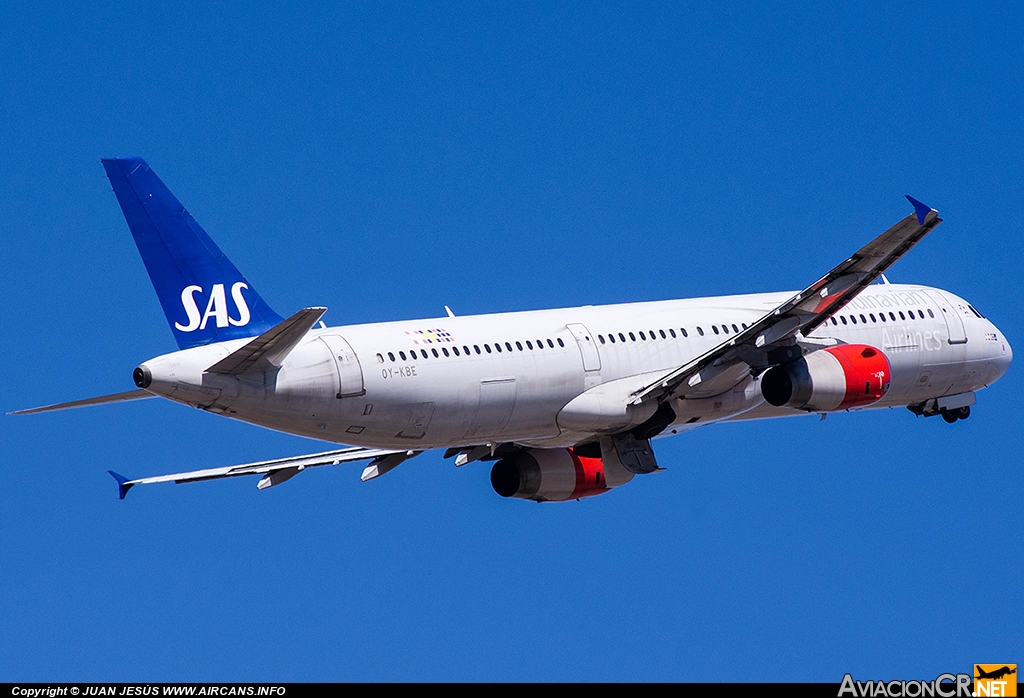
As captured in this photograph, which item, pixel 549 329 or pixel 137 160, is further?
pixel 549 329

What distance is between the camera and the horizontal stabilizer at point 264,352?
141 feet

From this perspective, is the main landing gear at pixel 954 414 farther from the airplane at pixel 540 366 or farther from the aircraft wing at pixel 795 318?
the aircraft wing at pixel 795 318

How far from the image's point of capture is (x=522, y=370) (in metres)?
48.1

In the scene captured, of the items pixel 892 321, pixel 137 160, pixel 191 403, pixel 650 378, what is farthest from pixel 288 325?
pixel 892 321

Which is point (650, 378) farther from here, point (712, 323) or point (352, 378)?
point (352, 378)

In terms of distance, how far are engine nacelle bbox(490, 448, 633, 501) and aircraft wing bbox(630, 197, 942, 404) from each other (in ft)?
15.5

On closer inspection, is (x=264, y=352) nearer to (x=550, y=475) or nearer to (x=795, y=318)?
(x=550, y=475)

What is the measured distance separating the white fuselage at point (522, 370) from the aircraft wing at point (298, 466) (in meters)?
3.98

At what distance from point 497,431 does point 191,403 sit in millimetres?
7789

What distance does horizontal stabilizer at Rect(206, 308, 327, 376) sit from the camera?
4300cm

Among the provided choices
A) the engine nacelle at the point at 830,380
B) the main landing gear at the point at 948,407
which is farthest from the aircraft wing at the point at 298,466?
the main landing gear at the point at 948,407

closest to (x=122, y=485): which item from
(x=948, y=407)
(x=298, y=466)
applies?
(x=298, y=466)

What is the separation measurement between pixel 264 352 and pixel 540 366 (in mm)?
7374

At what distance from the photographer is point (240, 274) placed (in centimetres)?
4700
